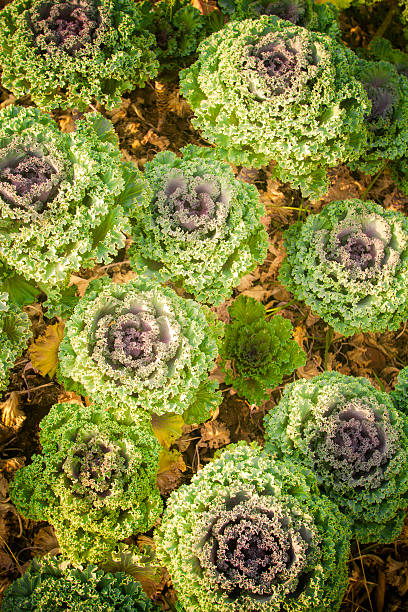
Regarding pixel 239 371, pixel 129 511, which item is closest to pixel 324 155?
pixel 239 371

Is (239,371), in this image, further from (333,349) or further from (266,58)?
(266,58)

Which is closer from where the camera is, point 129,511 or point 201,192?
point 129,511

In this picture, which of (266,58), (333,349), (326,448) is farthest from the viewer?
(333,349)

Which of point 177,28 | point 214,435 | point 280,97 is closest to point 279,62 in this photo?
point 280,97

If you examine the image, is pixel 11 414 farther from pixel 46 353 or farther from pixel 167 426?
pixel 167 426

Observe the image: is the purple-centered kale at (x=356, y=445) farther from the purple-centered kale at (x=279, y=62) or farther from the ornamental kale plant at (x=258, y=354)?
the purple-centered kale at (x=279, y=62)

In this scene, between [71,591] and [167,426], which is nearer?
[71,591]

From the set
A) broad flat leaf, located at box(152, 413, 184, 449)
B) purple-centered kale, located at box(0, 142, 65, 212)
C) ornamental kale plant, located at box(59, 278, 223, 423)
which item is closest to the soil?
broad flat leaf, located at box(152, 413, 184, 449)
